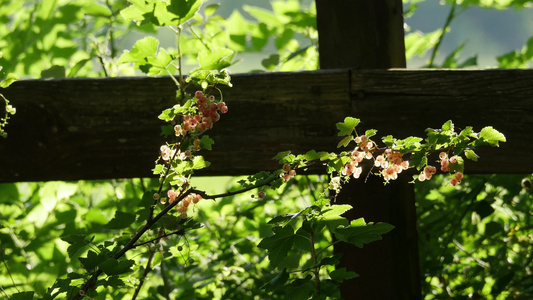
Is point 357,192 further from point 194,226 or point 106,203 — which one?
point 106,203

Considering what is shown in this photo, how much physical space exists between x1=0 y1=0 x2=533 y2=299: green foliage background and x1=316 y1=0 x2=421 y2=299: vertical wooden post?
1.00 feet

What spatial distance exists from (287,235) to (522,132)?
510 mm

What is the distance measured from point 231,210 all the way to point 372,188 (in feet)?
2.48

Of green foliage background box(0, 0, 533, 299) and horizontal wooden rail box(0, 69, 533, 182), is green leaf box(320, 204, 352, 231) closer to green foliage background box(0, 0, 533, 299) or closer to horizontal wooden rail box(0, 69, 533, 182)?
horizontal wooden rail box(0, 69, 533, 182)

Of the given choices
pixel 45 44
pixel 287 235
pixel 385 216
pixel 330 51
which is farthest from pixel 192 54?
pixel 287 235

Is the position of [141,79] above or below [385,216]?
above

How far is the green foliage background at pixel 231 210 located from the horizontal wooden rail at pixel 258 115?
0.25 m

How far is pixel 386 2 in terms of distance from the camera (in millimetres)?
1338

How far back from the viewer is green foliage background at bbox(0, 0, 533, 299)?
5.66ft

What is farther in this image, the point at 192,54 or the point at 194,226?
the point at 192,54

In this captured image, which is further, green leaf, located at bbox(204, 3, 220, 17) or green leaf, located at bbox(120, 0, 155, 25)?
green leaf, located at bbox(204, 3, 220, 17)

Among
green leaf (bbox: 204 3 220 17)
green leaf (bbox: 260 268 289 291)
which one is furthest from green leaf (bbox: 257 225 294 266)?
green leaf (bbox: 204 3 220 17)

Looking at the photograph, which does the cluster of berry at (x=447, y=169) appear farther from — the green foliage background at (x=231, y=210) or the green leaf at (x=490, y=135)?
the green foliage background at (x=231, y=210)

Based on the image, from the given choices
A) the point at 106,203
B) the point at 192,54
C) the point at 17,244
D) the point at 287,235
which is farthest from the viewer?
the point at 192,54
